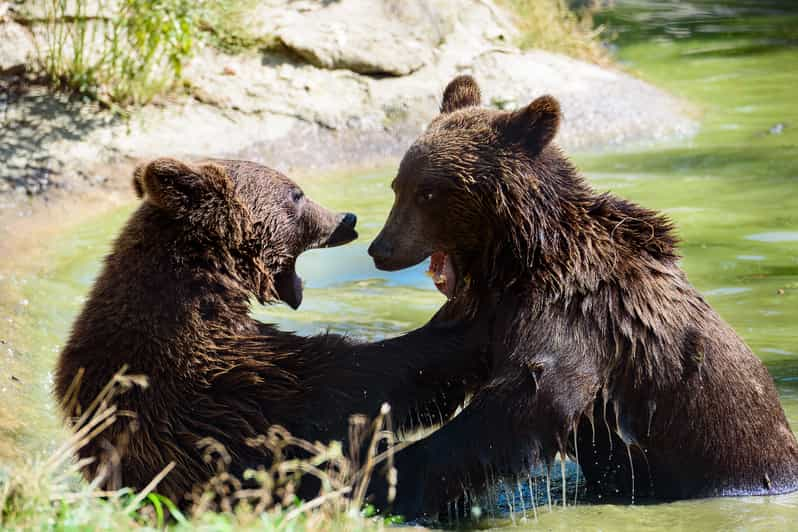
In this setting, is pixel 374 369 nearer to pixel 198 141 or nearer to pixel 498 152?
pixel 498 152

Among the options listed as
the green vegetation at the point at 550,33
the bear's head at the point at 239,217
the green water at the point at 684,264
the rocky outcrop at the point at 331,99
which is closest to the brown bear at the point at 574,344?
the green water at the point at 684,264

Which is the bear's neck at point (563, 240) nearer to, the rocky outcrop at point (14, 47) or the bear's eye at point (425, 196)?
the bear's eye at point (425, 196)

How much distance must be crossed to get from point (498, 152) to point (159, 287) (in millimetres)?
1849

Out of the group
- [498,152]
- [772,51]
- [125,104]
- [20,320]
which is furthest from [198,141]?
[772,51]

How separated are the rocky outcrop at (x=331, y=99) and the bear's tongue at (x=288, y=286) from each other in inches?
257

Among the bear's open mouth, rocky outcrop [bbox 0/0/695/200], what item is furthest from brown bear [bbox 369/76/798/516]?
rocky outcrop [bbox 0/0/695/200]

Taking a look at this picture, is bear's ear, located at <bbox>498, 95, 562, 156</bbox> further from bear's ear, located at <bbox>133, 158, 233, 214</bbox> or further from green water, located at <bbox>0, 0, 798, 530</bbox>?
green water, located at <bbox>0, 0, 798, 530</bbox>

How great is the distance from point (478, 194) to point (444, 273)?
Result: 2.38 feet

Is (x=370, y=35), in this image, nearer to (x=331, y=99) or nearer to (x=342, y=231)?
(x=331, y=99)

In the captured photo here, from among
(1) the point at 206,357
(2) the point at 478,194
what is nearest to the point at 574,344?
(2) the point at 478,194

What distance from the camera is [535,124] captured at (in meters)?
6.28

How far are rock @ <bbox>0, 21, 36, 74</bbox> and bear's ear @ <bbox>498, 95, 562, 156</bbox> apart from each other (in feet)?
29.3

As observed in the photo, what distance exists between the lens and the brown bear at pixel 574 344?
5906 mm

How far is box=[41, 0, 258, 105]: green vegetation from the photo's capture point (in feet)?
44.6
